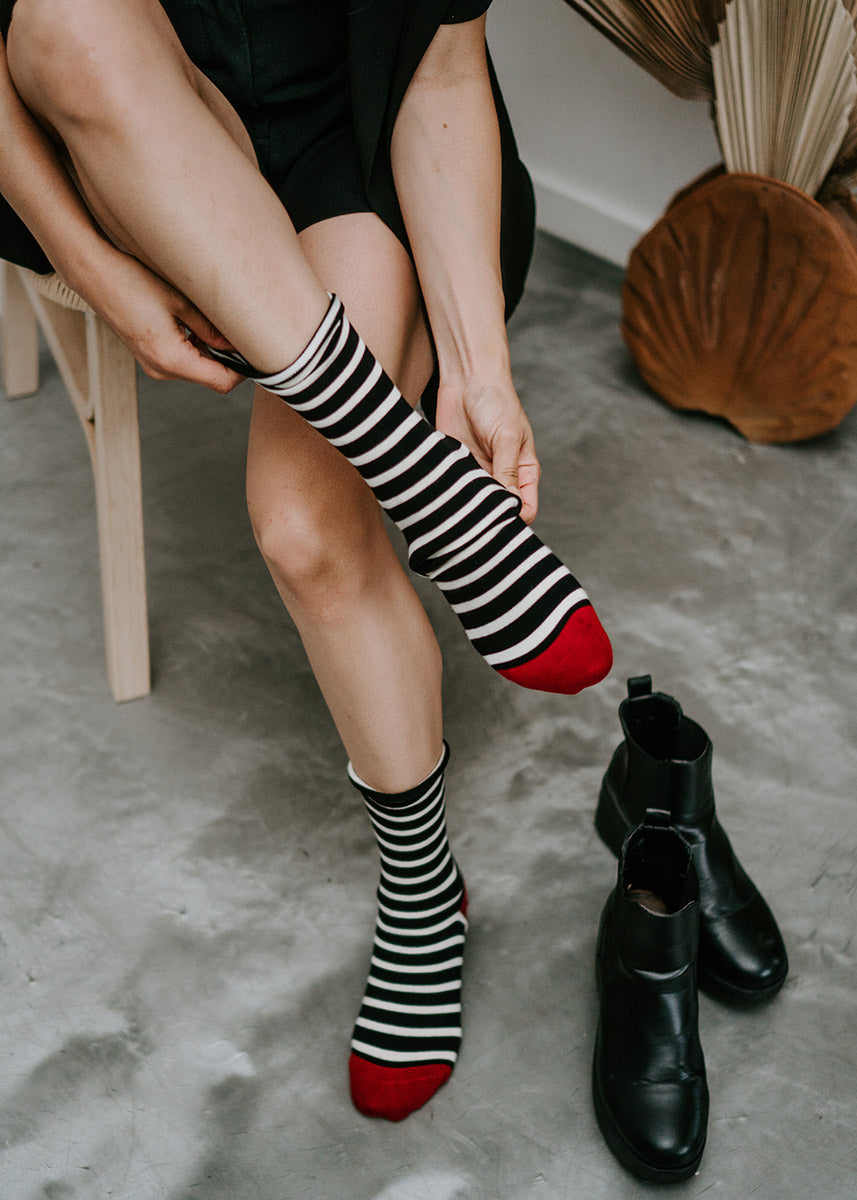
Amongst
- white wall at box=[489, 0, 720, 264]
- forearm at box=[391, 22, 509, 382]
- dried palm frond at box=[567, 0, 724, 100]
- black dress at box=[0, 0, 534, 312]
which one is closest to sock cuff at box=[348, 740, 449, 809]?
forearm at box=[391, 22, 509, 382]

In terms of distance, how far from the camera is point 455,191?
32.5 inches

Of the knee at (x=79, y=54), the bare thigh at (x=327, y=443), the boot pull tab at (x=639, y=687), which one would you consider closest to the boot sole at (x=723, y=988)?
the boot pull tab at (x=639, y=687)

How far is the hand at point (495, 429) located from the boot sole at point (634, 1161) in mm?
450

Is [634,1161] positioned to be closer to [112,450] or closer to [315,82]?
[112,450]

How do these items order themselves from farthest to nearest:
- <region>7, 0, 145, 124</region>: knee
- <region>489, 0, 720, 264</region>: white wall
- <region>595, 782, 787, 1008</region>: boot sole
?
<region>489, 0, 720, 264</region>: white wall, <region>595, 782, 787, 1008</region>: boot sole, <region>7, 0, 145, 124</region>: knee

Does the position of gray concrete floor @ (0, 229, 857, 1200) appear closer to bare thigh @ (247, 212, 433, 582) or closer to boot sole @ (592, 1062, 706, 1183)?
boot sole @ (592, 1062, 706, 1183)

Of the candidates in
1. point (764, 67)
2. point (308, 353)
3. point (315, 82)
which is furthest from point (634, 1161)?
point (764, 67)

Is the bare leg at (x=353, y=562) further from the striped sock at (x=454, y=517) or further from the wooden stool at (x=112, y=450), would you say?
the wooden stool at (x=112, y=450)

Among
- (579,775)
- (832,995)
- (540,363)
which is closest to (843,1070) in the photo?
(832,995)

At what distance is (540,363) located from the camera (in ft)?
5.32

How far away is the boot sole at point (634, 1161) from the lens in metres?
0.75

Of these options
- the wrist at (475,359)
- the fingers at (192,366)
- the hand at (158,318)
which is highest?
the hand at (158,318)

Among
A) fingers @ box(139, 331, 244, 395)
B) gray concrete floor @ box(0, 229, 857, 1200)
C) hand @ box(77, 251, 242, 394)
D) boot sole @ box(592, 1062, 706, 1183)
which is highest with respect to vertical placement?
hand @ box(77, 251, 242, 394)

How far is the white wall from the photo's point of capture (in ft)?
5.57
